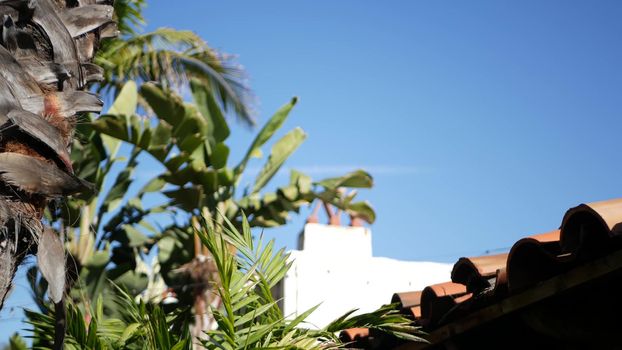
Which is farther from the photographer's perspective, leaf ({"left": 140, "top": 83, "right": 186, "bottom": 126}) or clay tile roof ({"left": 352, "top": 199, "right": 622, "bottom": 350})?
leaf ({"left": 140, "top": 83, "right": 186, "bottom": 126})

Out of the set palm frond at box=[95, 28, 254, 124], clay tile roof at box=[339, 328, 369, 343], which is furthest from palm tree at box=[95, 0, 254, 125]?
clay tile roof at box=[339, 328, 369, 343]

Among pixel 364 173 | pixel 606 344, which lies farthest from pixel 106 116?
pixel 606 344

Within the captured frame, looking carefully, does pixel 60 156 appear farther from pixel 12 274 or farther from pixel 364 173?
pixel 364 173

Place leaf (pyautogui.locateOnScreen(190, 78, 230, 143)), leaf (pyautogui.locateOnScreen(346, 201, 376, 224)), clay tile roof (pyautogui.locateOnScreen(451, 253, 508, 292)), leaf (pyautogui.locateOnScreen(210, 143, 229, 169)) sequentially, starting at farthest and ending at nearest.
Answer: leaf (pyautogui.locateOnScreen(346, 201, 376, 224))
leaf (pyautogui.locateOnScreen(190, 78, 230, 143))
leaf (pyautogui.locateOnScreen(210, 143, 229, 169))
clay tile roof (pyautogui.locateOnScreen(451, 253, 508, 292))

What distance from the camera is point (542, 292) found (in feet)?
13.1

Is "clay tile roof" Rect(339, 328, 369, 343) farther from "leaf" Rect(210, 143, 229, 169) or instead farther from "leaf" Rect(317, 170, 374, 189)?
"leaf" Rect(317, 170, 374, 189)

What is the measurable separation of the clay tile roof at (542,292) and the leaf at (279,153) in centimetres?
685

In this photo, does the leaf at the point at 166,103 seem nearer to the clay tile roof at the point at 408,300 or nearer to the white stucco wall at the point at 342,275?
the white stucco wall at the point at 342,275

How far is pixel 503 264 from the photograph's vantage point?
459 cm

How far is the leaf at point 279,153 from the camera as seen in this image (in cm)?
1205

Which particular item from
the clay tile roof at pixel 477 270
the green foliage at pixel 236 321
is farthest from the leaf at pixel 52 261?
the clay tile roof at pixel 477 270

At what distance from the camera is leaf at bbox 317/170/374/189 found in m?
12.0

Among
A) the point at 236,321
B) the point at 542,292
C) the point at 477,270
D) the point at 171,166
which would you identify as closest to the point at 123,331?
the point at 236,321

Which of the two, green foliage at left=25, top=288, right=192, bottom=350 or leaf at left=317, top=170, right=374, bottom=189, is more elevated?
leaf at left=317, top=170, right=374, bottom=189
